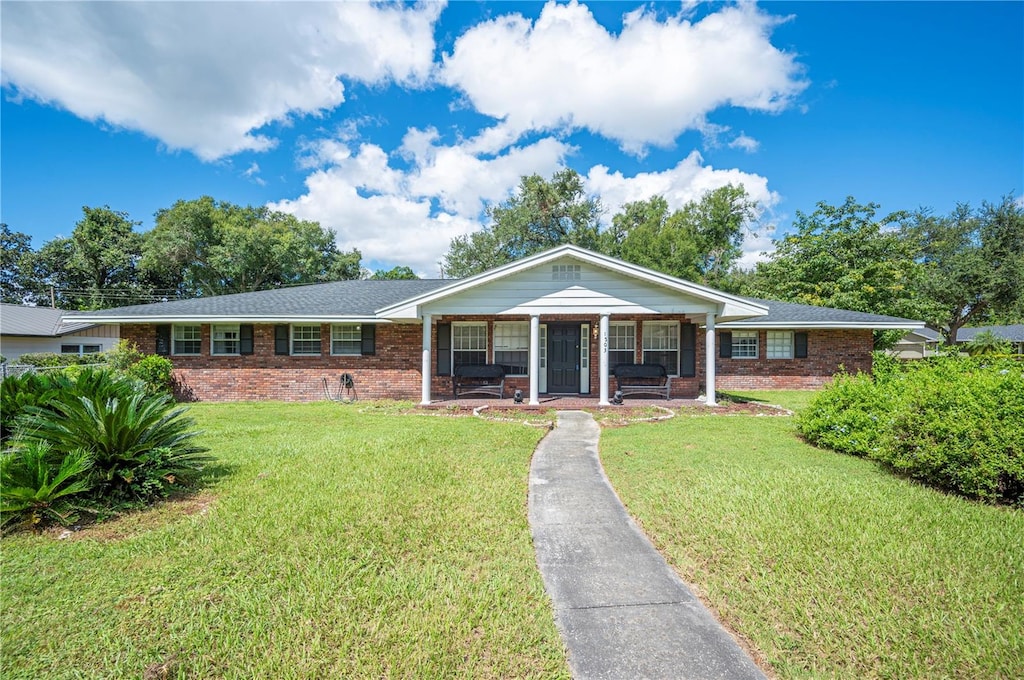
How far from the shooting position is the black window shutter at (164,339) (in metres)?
13.6

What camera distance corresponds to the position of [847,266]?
75.5ft

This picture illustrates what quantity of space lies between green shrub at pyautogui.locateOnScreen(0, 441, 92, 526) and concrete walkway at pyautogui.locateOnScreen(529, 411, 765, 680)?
13.9ft

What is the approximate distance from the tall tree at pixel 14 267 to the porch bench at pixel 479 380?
51.8 m

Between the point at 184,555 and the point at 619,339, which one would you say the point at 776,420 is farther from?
the point at 184,555

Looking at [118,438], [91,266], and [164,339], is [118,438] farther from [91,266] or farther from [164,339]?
[91,266]

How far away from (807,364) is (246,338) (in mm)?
19109

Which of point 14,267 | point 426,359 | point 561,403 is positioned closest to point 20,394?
point 426,359

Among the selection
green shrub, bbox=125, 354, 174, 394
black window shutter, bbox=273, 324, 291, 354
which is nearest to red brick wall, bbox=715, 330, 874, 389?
black window shutter, bbox=273, 324, 291, 354

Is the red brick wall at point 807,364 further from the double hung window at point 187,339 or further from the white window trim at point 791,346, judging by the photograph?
the double hung window at point 187,339

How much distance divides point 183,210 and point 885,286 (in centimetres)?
4592

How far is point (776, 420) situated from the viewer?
9.90 metres

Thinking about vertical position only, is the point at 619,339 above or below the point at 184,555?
above

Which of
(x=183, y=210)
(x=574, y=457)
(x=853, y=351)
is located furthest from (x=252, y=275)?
(x=853, y=351)

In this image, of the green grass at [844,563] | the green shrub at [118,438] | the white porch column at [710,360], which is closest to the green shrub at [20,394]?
the green shrub at [118,438]
